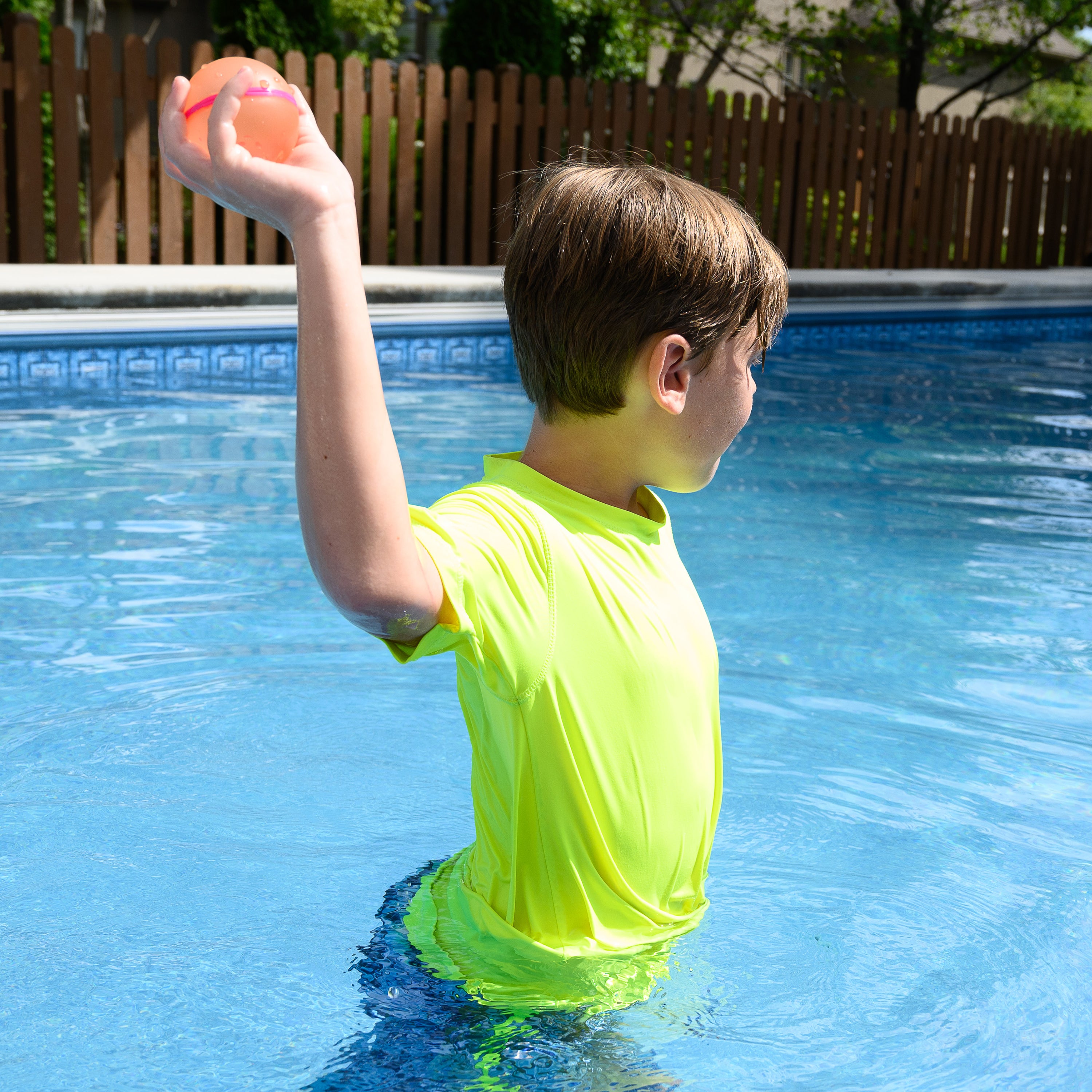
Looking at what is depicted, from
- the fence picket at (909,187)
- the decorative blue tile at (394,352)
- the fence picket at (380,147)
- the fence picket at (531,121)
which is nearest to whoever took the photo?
the decorative blue tile at (394,352)

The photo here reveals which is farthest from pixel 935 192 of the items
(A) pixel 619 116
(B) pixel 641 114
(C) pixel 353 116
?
(C) pixel 353 116

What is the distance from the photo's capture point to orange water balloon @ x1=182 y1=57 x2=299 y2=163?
113 centimetres

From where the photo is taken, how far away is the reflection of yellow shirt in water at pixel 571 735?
1329 millimetres

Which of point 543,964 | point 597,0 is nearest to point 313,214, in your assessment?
point 543,964

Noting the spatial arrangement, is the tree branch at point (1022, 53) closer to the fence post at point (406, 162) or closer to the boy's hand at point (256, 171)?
the fence post at point (406, 162)

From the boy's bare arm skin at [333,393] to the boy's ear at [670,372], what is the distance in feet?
1.23

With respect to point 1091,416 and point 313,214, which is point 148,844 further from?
point 1091,416

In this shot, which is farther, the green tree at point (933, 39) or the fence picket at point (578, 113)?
the green tree at point (933, 39)

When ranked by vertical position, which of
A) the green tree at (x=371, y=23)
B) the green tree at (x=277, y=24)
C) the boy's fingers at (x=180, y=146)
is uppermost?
the green tree at (x=371, y=23)

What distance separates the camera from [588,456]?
4.88 feet

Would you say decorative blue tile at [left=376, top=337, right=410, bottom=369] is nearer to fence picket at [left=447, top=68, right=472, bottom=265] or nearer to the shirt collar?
fence picket at [left=447, top=68, right=472, bottom=265]

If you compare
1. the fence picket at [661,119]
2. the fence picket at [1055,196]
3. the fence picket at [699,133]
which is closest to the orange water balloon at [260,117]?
the fence picket at [661,119]

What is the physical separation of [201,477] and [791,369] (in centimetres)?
517

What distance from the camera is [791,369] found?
30.1 feet
